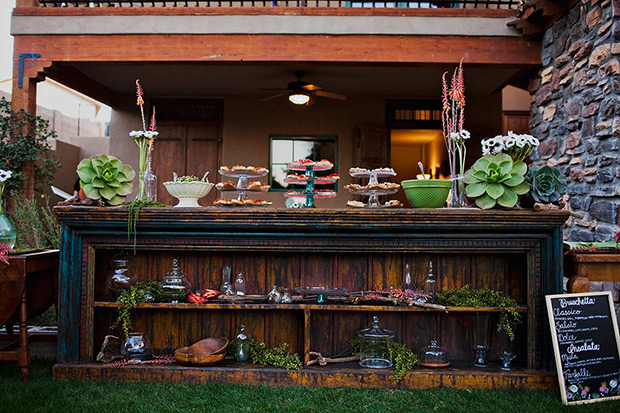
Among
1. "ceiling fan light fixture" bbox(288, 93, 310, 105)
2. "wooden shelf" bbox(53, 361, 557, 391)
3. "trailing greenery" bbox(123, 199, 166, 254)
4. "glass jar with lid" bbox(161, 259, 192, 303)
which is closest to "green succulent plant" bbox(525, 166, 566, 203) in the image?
"wooden shelf" bbox(53, 361, 557, 391)

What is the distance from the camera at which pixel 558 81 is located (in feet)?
15.9

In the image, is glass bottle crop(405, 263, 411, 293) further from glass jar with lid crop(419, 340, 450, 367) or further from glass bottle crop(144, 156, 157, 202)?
glass bottle crop(144, 156, 157, 202)

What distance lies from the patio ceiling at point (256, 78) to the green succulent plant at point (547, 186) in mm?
3283

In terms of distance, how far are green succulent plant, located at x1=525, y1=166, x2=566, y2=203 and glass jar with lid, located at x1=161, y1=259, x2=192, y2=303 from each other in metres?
2.06

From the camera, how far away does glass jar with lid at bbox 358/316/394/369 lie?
104 inches

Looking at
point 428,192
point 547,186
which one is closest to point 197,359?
point 428,192

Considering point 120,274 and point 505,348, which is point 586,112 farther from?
point 120,274

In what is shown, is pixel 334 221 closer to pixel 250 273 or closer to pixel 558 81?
pixel 250 273

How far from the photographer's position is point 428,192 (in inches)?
104

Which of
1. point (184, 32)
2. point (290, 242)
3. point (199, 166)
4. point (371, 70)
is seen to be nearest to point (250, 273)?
point (290, 242)

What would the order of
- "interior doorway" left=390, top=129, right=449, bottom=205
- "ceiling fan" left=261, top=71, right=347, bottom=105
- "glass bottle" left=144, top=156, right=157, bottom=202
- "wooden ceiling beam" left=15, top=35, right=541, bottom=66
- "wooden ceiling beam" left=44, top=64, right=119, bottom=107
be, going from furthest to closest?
"interior doorway" left=390, top=129, right=449, bottom=205, "ceiling fan" left=261, top=71, right=347, bottom=105, "wooden ceiling beam" left=44, top=64, right=119, bottom=107, "wooden ceiling beam" left=15, top=35, right=541, bottom=66, "glass bottle" left=144, top=156, right=157, bottom=202

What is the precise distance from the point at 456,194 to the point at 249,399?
163cm

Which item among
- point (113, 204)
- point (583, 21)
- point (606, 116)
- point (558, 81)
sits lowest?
point (113, 204)

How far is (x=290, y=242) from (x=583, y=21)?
3599mm
